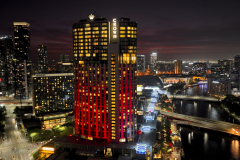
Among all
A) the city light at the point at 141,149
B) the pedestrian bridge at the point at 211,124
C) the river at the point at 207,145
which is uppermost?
the city light at the point at 141,149

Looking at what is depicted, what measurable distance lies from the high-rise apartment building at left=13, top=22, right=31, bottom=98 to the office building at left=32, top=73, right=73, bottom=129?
40.6 metres

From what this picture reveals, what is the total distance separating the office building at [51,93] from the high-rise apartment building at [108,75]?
71.9ft

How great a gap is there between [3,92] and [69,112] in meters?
63.0

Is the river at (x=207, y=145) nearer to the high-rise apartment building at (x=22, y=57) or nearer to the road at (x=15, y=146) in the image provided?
the road at (x=15, y=146)

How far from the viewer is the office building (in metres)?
57.8

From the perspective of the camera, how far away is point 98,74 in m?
33.2

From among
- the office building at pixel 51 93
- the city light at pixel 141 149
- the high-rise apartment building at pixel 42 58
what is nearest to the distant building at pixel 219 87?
the office building at pixel 51 93

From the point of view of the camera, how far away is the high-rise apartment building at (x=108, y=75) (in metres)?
32.8

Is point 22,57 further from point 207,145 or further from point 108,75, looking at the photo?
point 207,145

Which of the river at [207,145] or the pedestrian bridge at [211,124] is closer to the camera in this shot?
the river at [207,145]

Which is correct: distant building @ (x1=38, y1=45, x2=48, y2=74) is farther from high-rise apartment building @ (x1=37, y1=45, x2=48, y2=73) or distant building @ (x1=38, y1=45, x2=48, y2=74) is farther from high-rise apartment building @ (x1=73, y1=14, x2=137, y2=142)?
high-rise apartment building @ (x1=73, y1=14, x2=137, y2=142)

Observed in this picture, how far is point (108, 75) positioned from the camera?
3281cm

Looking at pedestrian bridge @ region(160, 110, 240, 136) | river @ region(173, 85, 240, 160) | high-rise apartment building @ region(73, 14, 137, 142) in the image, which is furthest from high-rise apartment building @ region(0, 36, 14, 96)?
river @ region(173, 85, 240, 160)

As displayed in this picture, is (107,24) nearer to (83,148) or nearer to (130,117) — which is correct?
(130,117)
